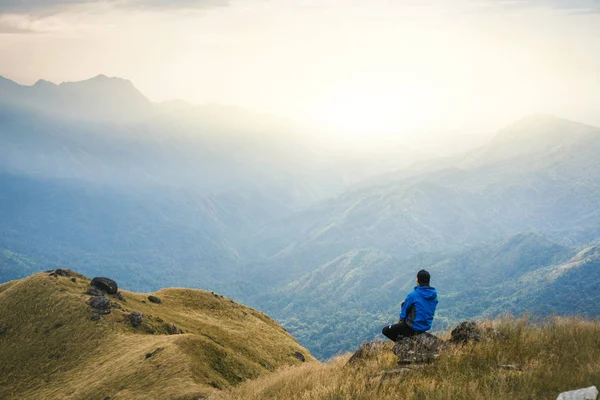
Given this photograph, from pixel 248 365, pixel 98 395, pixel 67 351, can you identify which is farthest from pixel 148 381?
pixel 67 351

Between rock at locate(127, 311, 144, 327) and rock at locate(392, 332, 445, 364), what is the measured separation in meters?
35.9

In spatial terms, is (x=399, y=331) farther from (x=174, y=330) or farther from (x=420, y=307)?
(x=174, y=330)

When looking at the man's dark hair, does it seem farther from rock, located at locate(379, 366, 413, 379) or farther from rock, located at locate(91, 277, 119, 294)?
rock, located at locate(91, 277, 119, 294)

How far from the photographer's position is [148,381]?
1252 inches

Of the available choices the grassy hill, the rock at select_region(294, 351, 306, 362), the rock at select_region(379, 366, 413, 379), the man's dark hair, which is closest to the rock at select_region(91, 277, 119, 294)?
the grassy hill

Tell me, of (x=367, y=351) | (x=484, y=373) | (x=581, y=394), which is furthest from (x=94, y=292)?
(x=581, y=394)

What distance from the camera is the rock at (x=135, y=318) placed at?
48.0 m

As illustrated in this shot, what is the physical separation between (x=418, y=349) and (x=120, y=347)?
32.1 m

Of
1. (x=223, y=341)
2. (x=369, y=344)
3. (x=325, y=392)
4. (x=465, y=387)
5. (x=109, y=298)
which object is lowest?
(x=223, y=341)

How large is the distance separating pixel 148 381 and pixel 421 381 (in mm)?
22503

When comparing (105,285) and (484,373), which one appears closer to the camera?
(484,373)

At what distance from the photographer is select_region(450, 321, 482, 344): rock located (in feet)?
62.6

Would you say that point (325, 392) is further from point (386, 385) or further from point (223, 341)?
point (223, 341)

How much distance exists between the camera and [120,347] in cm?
4212
